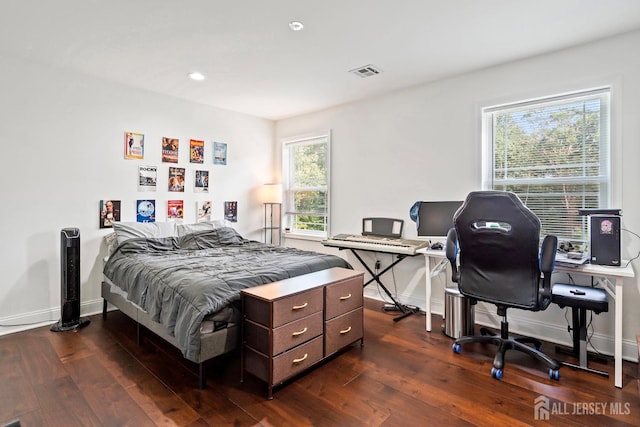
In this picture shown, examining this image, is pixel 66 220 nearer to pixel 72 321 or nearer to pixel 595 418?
pixel 72 321

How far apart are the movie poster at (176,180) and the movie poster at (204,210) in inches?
12.0

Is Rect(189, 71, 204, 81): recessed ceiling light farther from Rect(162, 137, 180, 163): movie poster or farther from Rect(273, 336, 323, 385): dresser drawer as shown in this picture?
Rect(273, 336, 323, 385): dresser drawer

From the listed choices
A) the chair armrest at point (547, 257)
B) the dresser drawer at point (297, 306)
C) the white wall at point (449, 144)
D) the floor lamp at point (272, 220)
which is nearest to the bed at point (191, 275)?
the dresser drawer at point (297, 306)

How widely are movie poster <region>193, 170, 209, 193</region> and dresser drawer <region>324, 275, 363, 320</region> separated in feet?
8.77

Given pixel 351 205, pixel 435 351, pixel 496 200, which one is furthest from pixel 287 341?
pixel 351 205

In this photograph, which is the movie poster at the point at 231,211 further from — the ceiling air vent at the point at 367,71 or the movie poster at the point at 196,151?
the ceiling air vent at the point at 367,71

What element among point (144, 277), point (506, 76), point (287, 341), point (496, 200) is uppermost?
point (506, 76)

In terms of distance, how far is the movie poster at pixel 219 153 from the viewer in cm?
455

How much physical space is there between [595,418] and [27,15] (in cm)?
437

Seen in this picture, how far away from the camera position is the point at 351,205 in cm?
435

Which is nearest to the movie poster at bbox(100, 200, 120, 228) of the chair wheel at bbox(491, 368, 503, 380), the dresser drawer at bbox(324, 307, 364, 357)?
the dresser drawer at bbox(324, 307, 364, 357)

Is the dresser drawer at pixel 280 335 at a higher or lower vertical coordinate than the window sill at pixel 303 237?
lower

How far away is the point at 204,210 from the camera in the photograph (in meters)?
4.44

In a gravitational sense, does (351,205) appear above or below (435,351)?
above
